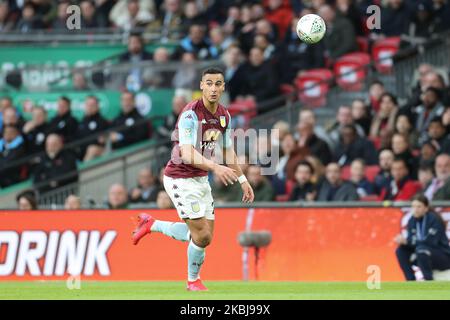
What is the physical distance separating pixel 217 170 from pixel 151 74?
36.9 feet

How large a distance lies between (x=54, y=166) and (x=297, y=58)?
480cm

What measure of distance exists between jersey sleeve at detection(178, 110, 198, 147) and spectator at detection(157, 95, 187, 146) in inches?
345

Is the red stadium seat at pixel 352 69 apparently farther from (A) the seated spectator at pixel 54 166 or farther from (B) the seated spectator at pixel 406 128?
(A) the seated spectator at pixel 54 166

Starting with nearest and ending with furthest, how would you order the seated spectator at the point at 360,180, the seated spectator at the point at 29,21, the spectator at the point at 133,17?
1. the seated spectator at the point at 360,180
2. the spectator at the point at 133,17
3. the seated spectator at the point at 29,21

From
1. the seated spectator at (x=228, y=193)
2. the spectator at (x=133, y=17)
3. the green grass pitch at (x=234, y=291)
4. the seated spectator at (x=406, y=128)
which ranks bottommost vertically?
the green grass pitch at (x=234, y=291)

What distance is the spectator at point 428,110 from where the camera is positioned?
2088cm

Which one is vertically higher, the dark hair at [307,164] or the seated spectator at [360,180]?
the dark hair at [307,164]

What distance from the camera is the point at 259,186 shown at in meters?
20.4

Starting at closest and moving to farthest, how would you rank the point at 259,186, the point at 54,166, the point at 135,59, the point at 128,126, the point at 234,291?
the point at 234,291 → the point at 259,186 → the point at 54,166 → the point at 128,126 → the point at 135,59

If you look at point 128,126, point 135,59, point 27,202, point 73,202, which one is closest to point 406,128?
point 73,202

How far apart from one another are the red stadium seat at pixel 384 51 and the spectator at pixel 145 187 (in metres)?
4.49

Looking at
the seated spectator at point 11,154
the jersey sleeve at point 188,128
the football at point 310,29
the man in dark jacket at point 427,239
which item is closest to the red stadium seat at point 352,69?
the man in dark jacket at point 427,239

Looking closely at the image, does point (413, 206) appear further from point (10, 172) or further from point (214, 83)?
point (10, 172)

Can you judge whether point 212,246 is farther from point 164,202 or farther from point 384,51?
point 384,51
